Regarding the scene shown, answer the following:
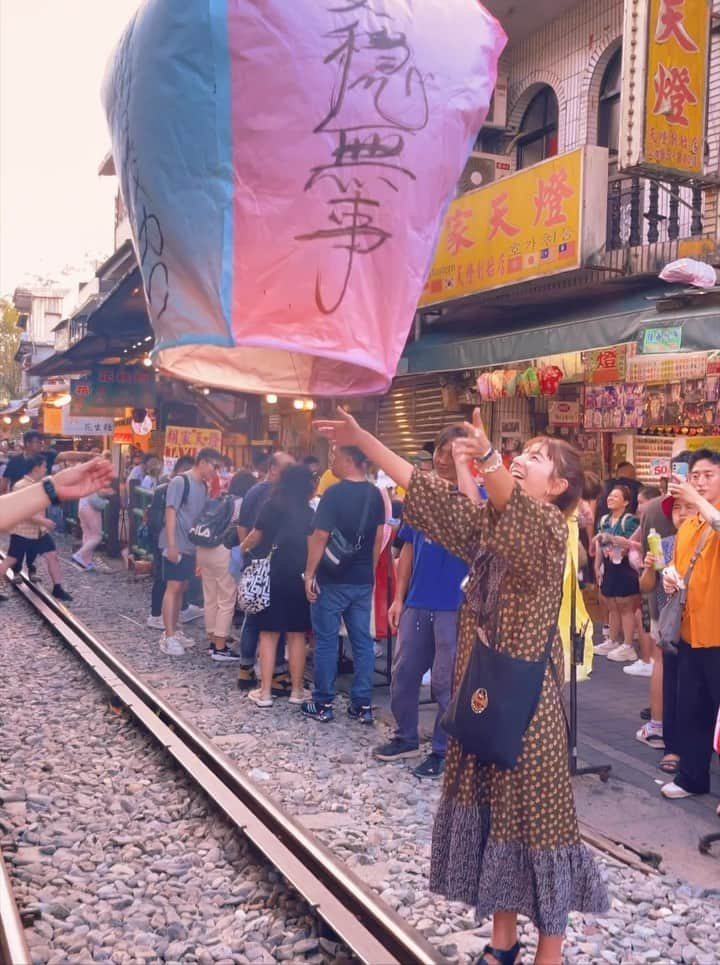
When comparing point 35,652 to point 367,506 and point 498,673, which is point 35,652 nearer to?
point 367,506

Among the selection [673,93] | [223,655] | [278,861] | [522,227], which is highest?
[673,93]

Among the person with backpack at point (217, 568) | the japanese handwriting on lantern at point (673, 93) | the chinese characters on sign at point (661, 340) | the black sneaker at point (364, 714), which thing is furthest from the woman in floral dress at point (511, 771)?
the japanese handwriting on lantern at point (673, 93)

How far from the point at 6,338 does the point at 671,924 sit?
60.2m

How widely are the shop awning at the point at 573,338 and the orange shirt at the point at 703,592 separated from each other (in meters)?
2.59

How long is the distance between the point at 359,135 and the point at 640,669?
7554 mm

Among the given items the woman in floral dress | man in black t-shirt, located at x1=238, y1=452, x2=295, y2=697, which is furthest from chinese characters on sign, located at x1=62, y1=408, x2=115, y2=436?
the woman in floral dress

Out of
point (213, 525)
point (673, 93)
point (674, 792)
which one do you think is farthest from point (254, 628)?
point (673, 93)

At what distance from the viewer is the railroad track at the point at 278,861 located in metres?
3.86

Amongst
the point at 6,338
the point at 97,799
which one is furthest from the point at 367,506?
the point at 6,338

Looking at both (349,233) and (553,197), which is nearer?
(349,233)

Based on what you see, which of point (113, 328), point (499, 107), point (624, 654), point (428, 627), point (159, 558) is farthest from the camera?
point (113, 328)

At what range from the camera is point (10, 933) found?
399 centimetres

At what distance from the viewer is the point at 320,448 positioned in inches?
713

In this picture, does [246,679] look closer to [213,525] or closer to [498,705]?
[213,525]
